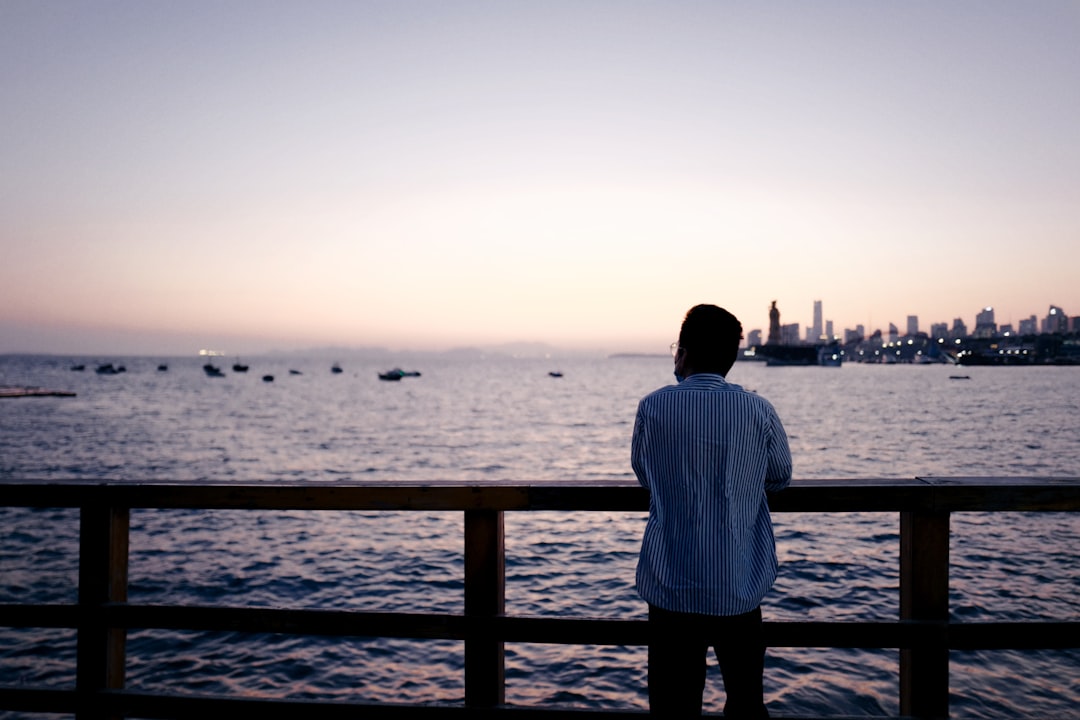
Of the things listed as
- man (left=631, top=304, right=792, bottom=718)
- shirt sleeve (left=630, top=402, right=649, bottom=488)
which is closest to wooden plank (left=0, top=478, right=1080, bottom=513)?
shirt sleeve (left=630, top=402, right=649, bottom=488)

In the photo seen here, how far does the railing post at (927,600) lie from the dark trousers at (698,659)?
36.0 inches

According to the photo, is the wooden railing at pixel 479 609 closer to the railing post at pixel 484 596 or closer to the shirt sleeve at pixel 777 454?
the railing post at pixel 484 596

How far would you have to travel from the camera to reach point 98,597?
334 centimetres

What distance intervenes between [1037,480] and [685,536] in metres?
1.73

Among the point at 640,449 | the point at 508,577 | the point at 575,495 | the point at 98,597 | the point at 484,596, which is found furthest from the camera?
the point at 508,577

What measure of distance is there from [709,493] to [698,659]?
63 cm

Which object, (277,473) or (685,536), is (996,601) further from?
(277,473)

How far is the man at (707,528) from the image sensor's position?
8.25ft

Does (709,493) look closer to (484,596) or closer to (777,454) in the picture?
(777,454)

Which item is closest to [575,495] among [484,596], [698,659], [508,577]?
[484,596]

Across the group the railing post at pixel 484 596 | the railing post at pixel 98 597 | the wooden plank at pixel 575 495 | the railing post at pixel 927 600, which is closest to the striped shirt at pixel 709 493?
the wooden plank at pixel 575 495

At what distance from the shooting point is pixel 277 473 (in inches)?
1180

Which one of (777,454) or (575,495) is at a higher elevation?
(777,454)

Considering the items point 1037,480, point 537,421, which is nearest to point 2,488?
point 1037,480
